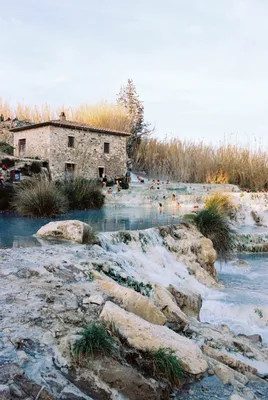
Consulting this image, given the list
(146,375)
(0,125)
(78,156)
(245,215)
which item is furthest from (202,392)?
(0,125)

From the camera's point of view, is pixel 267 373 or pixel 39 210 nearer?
pixel 267 373

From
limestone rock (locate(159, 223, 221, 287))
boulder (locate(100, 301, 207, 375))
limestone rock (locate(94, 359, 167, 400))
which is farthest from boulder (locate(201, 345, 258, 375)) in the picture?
limestone rock (locate(159, 223, 221, 287))

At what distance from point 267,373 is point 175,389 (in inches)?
44.0

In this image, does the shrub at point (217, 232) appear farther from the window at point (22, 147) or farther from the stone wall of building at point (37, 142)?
the window at point (22, 147)

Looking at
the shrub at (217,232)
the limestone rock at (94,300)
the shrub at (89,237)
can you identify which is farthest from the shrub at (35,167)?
the limestone rock at (94,300)

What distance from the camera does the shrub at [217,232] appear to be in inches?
319

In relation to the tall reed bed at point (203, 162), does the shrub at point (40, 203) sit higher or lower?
lower

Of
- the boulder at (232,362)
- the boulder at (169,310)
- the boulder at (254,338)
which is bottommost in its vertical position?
the boulder at (254,338)

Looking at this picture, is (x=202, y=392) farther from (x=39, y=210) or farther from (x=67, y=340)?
(x=39, y=210)

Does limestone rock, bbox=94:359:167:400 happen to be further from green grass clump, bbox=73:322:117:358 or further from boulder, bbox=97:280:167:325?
boulder, bbox=97:280:167:325

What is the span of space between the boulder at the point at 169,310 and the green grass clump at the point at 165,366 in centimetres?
93

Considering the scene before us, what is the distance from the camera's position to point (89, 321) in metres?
2.88

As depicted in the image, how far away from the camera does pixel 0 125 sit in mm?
24562

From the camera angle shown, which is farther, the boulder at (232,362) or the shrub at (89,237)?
the shrub at (89,237)
